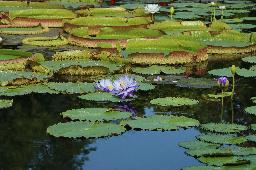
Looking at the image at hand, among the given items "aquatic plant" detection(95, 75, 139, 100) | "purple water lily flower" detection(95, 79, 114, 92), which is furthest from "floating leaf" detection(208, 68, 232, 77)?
"purple water lily flower" detection(95, 79, 114, 92)

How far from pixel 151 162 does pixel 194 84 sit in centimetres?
203

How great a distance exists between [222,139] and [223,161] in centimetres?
44

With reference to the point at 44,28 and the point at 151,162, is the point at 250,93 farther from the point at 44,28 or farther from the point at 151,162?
the point at 44,28

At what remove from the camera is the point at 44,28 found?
9.20 m

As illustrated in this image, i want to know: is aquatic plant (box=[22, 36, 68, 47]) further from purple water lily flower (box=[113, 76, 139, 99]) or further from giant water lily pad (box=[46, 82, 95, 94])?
purple water lily flower (box=[113, 76, 139, 99])

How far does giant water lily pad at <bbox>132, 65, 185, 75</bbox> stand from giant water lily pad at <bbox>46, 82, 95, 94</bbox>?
879 millimetres

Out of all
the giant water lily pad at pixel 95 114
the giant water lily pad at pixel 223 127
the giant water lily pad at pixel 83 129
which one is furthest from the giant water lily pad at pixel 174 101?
the giant water lily pad at pixel 83 129

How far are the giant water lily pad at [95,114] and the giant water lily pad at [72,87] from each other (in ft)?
2.19

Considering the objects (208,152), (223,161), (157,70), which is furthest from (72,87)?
(223,161)

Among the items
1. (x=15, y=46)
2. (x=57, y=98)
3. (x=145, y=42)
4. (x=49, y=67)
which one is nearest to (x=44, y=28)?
(x=15, y=46)

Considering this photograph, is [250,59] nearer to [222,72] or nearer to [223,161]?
[222,72]

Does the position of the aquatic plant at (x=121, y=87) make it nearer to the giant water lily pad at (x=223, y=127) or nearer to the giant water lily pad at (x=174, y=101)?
the giant water lily pad at (x=174, y=101)

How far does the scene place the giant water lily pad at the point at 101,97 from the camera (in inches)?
198

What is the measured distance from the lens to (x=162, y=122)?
4438 mm
